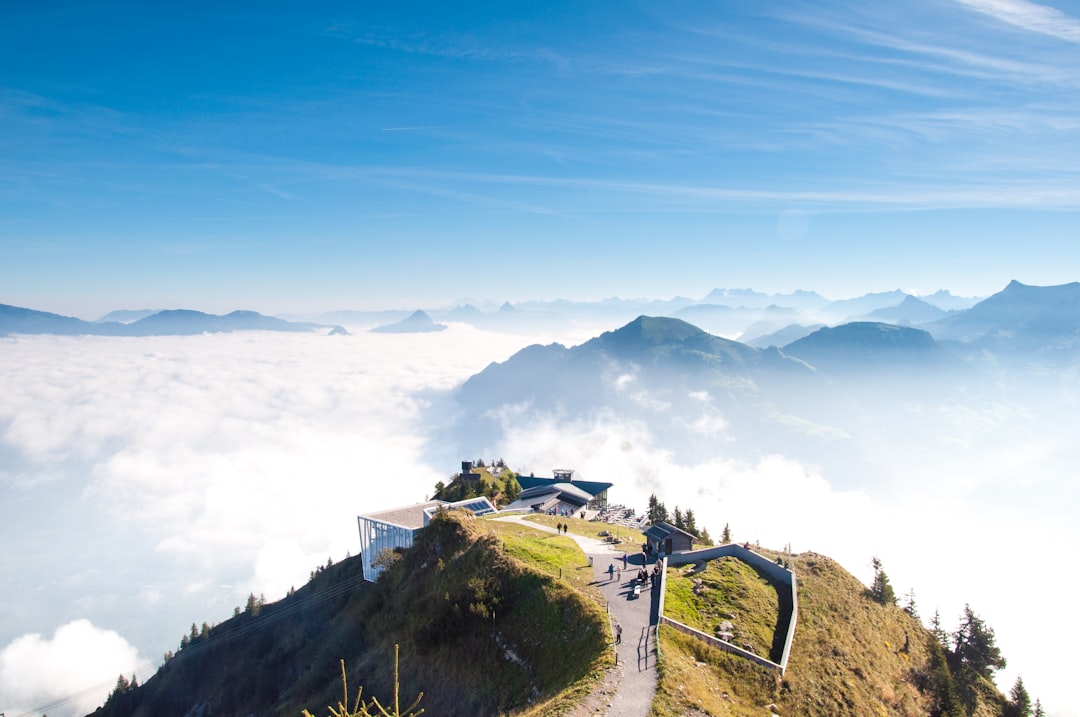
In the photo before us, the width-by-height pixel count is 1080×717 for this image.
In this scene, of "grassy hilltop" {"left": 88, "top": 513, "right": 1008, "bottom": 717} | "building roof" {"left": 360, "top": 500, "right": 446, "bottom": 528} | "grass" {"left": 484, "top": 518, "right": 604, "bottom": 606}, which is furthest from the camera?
"building roof" {"left": 360, "top": 500, "right": 446, "bottom": 528}

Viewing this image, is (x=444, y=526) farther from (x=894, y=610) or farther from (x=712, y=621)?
(x=894, y=610)

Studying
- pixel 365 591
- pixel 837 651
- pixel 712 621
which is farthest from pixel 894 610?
pixel 365 591

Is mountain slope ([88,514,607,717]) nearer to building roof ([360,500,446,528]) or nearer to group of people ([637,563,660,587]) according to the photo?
building roof ([360,500,446,528])

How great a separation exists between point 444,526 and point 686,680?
31441mm

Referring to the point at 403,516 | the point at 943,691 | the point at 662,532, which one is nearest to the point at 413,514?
the point at 403,516

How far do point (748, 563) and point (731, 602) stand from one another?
12128 mm

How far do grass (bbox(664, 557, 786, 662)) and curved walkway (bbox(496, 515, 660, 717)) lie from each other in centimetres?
243

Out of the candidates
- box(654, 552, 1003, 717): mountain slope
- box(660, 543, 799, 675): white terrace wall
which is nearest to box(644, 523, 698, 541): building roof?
box(660, 543, 799, 675): white terrace wall

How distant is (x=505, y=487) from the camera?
118000 millimetres

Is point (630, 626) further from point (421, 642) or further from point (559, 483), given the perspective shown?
point (559, 483)

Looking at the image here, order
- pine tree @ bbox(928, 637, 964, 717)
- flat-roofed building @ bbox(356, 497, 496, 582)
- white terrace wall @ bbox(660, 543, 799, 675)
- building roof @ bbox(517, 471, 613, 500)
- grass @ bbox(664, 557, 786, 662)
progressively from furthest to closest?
building roof @ bbox(517, 471, 613, 500)
flat-roofed building @ bbox(356, 497, 496, 582)
pine tree @ bbox(928, 637, 964, 717)
grass @ bbox(664, 557, 786, 662)
white terrace wall @ bbox(660, 543, 799, 675)

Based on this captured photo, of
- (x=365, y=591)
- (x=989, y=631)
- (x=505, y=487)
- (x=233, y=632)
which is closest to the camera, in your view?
(x=989, y=631)

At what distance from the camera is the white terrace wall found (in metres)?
38.5

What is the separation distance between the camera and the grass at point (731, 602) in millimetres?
42688
